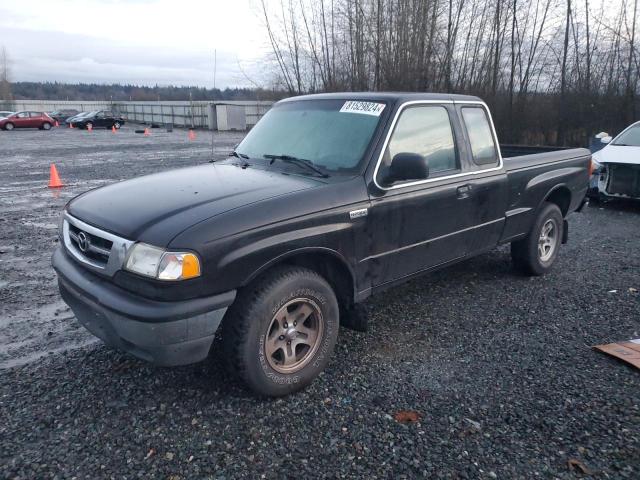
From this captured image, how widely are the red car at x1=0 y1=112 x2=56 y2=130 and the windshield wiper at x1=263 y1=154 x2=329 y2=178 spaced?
39867 mm

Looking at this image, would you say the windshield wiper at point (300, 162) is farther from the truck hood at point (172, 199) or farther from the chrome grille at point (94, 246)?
the chrome grille at point (94, 246)

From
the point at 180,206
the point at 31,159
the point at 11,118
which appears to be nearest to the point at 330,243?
the point at 180,206

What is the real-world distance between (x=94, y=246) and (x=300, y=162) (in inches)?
63.2

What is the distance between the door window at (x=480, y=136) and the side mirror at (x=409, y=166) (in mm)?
1260

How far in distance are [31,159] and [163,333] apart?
18523 mm

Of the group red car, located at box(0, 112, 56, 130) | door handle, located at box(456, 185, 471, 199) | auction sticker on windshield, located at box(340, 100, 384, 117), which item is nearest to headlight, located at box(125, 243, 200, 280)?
auction sticker on windshield, located at box(340, 100, 384, 117)

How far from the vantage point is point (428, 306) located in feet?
15.9

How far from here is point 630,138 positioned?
9914mm

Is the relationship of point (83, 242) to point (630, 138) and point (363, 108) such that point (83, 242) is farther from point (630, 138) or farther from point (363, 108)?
point (630, 138)

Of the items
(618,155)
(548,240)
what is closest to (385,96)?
(548,240)

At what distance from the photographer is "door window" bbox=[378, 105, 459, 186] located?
3846 mm

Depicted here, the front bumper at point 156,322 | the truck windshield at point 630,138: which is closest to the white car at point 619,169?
the truck windshield at point 630,138

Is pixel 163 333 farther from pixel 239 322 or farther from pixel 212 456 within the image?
pixel 212 456

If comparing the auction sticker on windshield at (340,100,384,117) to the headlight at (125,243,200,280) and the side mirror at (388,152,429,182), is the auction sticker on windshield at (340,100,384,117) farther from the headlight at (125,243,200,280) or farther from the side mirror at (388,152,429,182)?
the headlight at (125,243,200,280)
